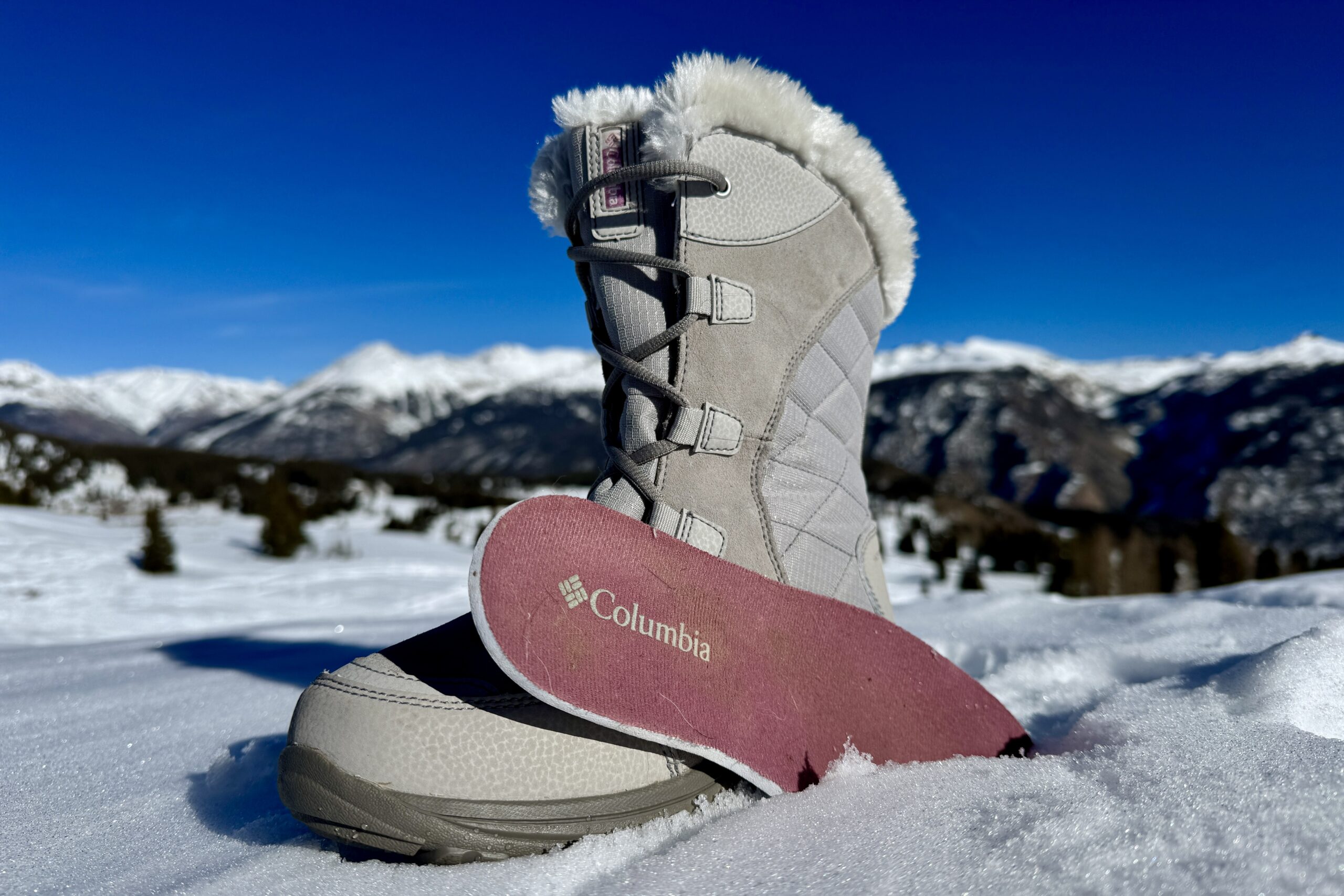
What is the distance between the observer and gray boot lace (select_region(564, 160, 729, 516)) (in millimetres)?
1148

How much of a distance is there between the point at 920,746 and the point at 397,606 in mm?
4426

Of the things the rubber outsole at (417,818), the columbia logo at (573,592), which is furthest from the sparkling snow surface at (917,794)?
the columbia logo at (573,592)

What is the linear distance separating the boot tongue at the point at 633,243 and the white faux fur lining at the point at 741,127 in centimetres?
4

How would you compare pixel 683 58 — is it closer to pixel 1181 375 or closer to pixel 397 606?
pixel 397 606

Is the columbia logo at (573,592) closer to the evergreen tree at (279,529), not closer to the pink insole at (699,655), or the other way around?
the pink insole at (699,655)

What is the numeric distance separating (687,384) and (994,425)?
92711 mm

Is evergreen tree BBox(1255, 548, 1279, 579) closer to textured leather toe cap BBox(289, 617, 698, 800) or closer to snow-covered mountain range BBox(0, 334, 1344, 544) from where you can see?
textured leather toe cap BBox(289, 617, 698, 800)

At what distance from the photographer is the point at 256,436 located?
418 feet

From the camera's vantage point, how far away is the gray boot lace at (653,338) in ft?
3.77

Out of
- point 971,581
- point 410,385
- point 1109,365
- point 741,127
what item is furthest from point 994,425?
point 410,385

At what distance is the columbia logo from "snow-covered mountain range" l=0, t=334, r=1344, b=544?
1588 inches

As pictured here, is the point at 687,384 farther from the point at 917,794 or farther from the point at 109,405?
the point at 109,405

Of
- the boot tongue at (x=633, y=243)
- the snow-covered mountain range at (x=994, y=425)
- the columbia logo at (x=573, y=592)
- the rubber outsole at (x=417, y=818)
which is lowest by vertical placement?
the rubber outsole at (x=417, y=818)

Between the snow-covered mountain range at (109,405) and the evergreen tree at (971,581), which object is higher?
the snow-covered mountain range at (109,405)
